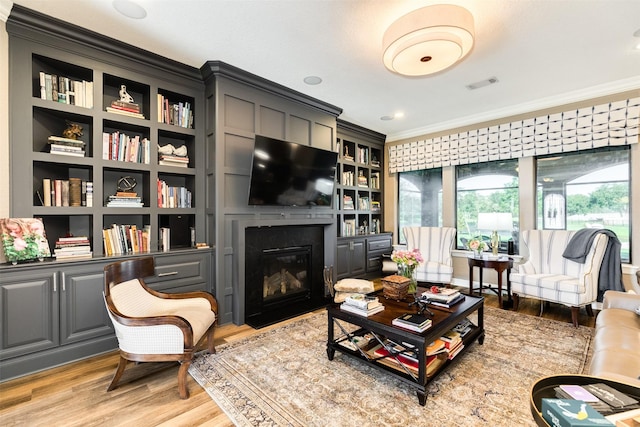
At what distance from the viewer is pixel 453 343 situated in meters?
2.18

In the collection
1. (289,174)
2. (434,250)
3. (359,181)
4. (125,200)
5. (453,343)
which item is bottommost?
(453,343)

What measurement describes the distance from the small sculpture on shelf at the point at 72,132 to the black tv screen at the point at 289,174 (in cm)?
156

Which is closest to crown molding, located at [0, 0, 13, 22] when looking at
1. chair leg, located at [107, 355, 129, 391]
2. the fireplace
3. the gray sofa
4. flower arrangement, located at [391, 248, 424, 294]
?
the fireplace

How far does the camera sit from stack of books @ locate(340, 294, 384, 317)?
7.10 ft

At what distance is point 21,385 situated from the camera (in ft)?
6.65

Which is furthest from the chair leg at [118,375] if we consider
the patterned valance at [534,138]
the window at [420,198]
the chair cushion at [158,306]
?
the patterned valance at [534,138]

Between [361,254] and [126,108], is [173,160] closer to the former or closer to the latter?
[126,108]

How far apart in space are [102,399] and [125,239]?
1.37 m

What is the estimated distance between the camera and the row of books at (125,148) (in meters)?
2.65

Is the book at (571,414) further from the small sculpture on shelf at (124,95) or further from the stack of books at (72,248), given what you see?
the small sculpture on shelf at (124,95)

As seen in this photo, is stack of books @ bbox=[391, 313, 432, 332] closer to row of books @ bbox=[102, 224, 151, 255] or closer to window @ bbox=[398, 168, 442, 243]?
row of books @ bbox=[102, 224, 151, 255]

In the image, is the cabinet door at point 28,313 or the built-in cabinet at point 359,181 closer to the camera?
the cabinet door at point 28,313

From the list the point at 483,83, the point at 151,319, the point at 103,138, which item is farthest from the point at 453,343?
the point at 103,138

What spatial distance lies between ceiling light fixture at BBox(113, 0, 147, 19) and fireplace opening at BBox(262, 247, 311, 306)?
253cm
